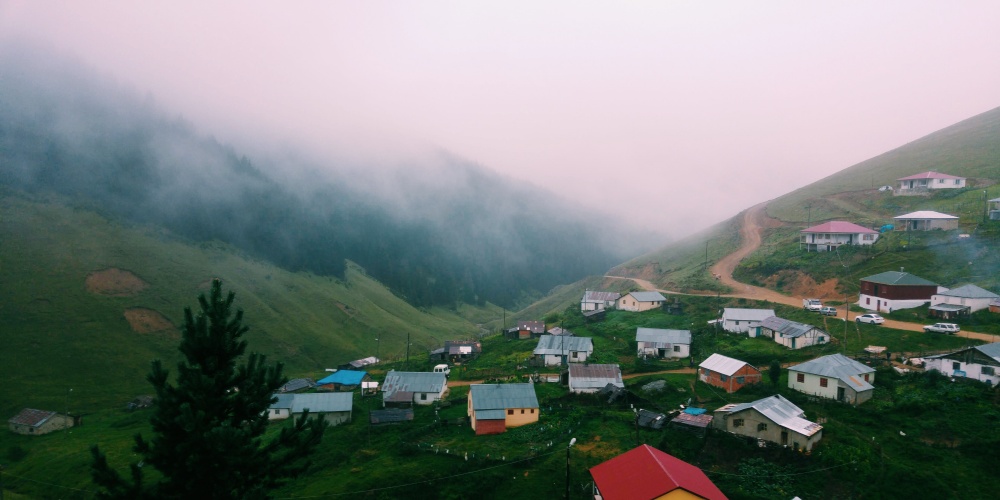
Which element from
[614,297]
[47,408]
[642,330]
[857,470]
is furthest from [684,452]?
[47,408]

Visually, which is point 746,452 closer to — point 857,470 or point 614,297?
point 857,470

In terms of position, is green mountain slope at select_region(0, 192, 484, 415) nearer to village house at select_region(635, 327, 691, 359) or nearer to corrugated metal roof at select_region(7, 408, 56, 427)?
corrugated metal roof at select_region(7, 408, 56, 427)

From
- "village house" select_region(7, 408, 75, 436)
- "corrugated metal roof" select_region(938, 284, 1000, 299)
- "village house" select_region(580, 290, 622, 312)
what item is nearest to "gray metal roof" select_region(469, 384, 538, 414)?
"village house" select_region(580, 290, 622, 312)

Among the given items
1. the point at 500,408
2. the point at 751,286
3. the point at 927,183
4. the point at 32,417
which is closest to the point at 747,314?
the point at 751,286

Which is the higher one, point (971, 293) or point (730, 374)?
point (971, 293)

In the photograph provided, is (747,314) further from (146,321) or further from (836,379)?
(146,321)

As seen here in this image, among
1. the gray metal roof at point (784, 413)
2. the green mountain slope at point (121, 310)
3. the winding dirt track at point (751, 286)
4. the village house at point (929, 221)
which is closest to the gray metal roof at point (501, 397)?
the gray metal roof at point (784, 413)
